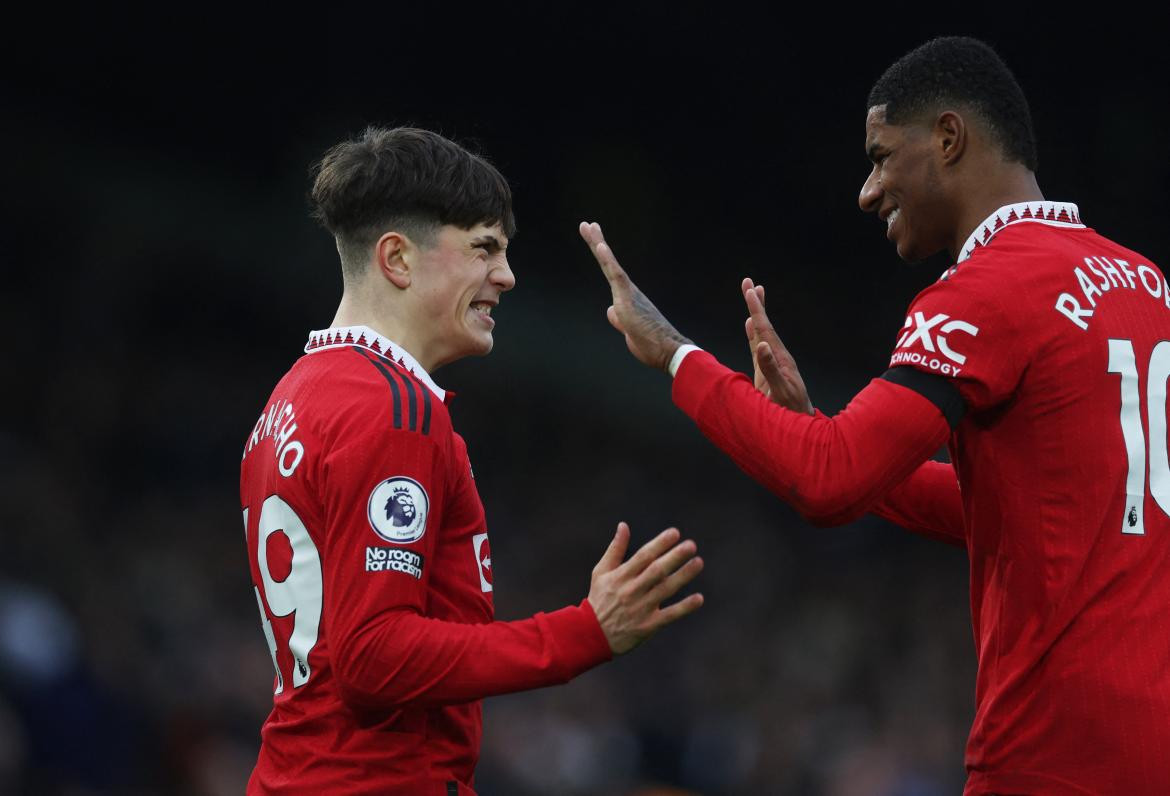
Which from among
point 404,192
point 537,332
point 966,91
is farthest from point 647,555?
point 537,332

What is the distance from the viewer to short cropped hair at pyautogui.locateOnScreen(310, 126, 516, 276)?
9.87 feet

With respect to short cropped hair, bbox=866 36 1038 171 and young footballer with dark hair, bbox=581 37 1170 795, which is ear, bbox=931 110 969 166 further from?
young footballer with dark hair, bbox=581 37 1170 795

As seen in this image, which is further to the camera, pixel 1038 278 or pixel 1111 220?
pixel 1111 220

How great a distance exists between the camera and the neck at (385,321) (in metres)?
2.96

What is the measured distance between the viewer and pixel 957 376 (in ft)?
8.74

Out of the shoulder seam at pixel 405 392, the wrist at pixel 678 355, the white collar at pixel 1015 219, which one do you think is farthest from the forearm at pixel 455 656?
the white collar at pixel 1015 219

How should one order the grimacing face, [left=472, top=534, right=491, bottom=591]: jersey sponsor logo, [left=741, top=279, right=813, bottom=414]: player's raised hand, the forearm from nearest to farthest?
the forearm, [left=472, top=534, right=491, bottom=591]: jersey sponsor logo, the grimacing face, [left=741, top=279, right=813, bottom=414]: player's raised hand

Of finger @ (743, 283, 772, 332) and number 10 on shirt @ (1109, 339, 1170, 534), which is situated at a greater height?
finger @ (743, 283, 772, 332)

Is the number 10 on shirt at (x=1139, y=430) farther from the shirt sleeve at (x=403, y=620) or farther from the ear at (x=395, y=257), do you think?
the ear at (x=395, y=257)

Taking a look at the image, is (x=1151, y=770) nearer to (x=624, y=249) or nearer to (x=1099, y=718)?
(x=1099, y=718)

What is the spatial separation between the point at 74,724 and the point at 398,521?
15.5ft

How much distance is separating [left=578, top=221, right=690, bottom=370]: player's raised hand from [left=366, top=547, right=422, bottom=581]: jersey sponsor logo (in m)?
0.77

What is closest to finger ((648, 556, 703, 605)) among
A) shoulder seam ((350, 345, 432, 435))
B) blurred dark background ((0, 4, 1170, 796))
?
shoulder seam ((350, 345, 432, 435))


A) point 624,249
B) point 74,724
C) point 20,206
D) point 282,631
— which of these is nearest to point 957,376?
point 282,631
